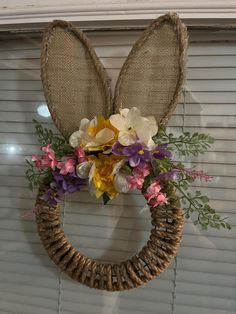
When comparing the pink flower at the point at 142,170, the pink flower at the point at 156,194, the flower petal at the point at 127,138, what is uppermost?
the flower petal at the point at 127,138

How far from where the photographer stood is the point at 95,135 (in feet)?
2.69

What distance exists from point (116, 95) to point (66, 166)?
0.22m

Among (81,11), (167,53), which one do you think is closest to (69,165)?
(167,53)

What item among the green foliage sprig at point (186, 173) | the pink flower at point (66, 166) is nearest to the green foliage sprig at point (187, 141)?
the green foliage sprig at point (186, 173)

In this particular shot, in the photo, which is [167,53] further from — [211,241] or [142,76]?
[211,241]

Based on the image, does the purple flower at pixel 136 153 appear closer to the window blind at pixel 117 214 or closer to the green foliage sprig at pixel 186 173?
the green foliage sprig at pixel 186 173

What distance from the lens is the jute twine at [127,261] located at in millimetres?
856

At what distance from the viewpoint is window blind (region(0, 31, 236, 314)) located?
98 cm

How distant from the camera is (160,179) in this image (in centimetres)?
81

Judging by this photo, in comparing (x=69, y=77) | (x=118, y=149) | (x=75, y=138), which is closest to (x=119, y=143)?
(x=118, y=149)

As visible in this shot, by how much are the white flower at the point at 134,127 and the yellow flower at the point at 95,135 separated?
0.7 inches

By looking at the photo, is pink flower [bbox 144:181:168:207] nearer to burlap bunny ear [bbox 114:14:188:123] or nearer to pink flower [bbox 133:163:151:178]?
pink flower [bbox 133:163:151:178]

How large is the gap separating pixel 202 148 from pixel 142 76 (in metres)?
0.27

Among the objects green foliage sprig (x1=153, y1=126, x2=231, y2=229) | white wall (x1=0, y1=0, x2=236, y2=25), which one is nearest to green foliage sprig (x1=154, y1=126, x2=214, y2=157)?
green foliage sprig (x1=153, y1=126, x2=231, y2=229)
